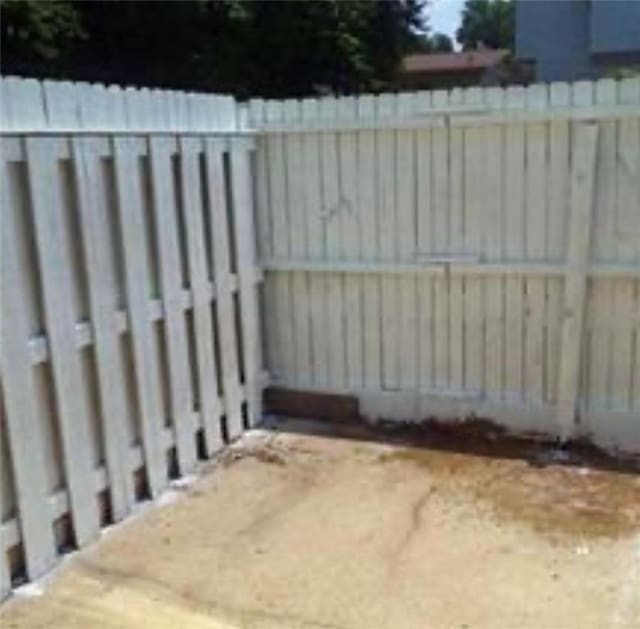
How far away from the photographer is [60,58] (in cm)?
1819

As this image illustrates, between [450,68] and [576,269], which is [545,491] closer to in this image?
[576,269]

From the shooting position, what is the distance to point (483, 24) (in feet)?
181

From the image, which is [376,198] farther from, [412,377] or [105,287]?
[105,287]

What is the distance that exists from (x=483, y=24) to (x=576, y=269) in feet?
176

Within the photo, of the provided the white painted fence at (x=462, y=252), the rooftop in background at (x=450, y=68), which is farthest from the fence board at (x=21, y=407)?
the rooftop in background at (x=450, y=68)

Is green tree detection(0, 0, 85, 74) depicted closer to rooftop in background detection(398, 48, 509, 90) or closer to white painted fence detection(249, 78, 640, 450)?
white painted fence detection(249, 78, 640, 450)

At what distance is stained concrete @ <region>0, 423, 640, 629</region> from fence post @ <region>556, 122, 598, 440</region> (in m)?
0.36

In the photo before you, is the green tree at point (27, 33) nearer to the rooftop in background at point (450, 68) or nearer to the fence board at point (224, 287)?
the fence board at point (224, 287)

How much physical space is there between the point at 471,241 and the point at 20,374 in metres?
2.70

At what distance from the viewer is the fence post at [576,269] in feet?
15.9

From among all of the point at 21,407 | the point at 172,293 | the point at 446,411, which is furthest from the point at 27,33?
the point at 21,407

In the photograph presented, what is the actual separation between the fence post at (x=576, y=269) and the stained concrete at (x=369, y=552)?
361 millimetres

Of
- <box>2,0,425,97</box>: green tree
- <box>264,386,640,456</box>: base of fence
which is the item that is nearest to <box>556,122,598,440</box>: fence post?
<box>264,386,640,456</box>: base of fence

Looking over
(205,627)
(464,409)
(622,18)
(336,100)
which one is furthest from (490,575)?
(622,18)
